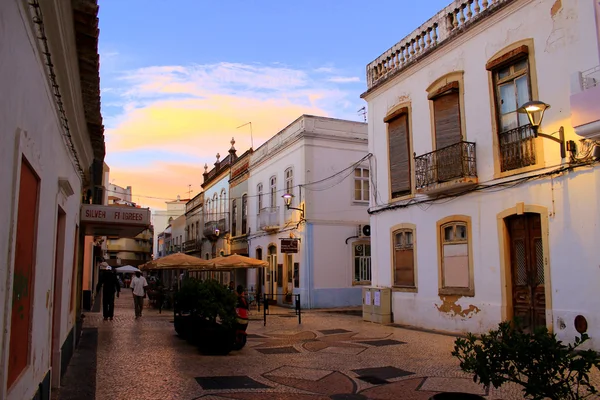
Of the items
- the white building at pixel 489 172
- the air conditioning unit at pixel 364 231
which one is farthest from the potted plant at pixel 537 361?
the air conditioning unit at pixel 364 231

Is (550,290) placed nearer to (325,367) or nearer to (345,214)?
(325,367)

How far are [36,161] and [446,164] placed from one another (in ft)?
35.6

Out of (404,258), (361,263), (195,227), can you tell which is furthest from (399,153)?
(195,227)

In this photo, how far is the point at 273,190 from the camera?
86.9 ft

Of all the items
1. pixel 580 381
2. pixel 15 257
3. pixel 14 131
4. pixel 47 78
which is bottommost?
pixel 580 381

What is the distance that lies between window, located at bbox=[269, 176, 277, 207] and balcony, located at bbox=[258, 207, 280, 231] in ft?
1.56

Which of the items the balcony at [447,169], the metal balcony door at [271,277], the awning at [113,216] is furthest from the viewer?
the metal balcony door at [271,277]

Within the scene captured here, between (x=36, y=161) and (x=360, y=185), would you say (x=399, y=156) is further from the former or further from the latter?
(x=36, y=161)

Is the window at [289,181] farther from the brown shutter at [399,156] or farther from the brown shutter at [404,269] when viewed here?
the brown shutter at [404,269]

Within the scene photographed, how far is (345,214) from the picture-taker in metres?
23.4

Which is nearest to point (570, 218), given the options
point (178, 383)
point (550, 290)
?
point (550, 290)

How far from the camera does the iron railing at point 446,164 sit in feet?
41.8

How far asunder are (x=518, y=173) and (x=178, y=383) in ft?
27.3

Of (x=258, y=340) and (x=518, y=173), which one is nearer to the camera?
(x=518, y=173)
